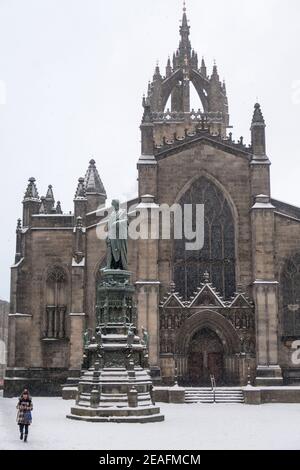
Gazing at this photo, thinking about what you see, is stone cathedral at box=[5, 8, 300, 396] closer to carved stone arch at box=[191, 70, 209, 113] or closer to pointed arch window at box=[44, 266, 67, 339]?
pointed arch window at box=[44, 266, 67, 339]

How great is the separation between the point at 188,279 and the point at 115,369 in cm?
1476

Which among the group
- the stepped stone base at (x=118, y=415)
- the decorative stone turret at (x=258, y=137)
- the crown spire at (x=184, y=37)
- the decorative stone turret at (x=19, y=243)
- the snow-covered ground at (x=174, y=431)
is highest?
the crown spire at (x=184, y=37)

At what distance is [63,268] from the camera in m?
37.7

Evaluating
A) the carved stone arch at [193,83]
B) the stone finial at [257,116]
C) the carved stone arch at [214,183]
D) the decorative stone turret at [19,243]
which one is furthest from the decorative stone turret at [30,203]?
the carved stone arch at [193,83]

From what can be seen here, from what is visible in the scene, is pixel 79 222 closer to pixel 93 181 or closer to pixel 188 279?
pixel 188 279

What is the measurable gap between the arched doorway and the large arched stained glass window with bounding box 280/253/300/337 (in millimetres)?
3713

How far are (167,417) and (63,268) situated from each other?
16.2 meters

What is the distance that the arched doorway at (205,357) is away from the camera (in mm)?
35062

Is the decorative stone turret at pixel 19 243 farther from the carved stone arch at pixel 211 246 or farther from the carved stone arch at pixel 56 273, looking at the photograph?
the carved stone arch at pixel 211 246

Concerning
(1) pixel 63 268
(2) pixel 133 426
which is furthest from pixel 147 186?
(2) pixel 133 426

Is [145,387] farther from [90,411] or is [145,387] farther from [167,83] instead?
[167,83]

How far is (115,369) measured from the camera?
72.5ft

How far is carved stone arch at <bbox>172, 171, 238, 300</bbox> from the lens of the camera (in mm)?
36344

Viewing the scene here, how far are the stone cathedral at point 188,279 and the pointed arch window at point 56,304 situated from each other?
0.06 meters
